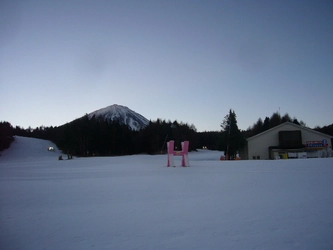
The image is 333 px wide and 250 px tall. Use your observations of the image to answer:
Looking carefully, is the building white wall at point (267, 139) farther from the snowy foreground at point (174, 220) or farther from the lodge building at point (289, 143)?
the snowy foreground at point (174, 220)

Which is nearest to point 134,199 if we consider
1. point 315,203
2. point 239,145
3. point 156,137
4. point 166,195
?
point 166,195

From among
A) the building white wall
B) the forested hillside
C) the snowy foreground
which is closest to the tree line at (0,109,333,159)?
the forested hillside

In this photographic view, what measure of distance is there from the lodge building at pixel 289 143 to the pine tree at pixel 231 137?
2.37 m

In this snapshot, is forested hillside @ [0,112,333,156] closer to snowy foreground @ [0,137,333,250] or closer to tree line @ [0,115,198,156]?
tree line @ [0,115,198,156]

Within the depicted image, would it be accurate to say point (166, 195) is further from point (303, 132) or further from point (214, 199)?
point (303, 132)

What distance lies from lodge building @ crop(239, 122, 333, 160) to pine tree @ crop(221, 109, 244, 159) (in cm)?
237

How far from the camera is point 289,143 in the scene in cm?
3597

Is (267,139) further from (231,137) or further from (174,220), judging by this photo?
(174,220)

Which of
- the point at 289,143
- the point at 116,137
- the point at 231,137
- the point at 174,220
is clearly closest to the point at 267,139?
the point at 289,143

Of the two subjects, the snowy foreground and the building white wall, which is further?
the building white wall

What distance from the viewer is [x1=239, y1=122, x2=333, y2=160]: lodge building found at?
35062 mm

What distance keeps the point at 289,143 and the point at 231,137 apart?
941cm

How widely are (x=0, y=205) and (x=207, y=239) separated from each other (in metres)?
6.25

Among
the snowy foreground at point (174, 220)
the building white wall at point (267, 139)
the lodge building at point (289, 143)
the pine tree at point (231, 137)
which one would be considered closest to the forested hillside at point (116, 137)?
the pine tree at point (231, 137)
